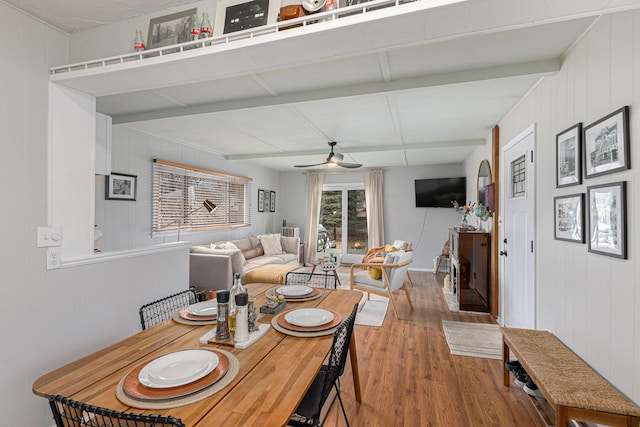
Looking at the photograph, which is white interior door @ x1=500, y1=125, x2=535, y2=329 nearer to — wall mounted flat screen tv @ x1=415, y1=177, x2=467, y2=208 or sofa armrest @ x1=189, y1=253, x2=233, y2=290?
wall mounted flat screen tv @ x1=415, y1=177, x2=467, y2=208

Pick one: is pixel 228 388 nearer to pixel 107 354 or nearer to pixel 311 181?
pixel 107 354

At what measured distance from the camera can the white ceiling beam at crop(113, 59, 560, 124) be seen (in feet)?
7.15

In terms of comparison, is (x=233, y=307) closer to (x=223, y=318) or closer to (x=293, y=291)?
(x=223, y=318)

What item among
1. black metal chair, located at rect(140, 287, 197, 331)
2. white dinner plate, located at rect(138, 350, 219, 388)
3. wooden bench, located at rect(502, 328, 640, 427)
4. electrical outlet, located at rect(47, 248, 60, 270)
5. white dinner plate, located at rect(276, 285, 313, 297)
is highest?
electrical outlet, located at rect(47, 248, 60, 270)

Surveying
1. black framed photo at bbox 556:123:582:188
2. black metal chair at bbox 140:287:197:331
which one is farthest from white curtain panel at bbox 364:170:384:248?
black metal chair at bbox 140:287:197:331

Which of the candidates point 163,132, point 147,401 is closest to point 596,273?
point 147,401

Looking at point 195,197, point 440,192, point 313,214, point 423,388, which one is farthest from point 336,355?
point 313,214

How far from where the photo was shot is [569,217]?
6.44 ft

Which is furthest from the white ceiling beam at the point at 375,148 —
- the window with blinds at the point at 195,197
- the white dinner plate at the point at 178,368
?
the white dinner plate at the point at 178,368

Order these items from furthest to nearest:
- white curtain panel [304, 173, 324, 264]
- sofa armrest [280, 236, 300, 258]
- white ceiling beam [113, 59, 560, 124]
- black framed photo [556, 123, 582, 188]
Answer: white curtain panel [304, 173, 324, 264] → sofa armrest [280, 236, 300, 258] → white ceiling beam [113, 59, 560, 124] → black framed photo [556, 123, 582, 188]

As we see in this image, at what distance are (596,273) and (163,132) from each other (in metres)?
4.65

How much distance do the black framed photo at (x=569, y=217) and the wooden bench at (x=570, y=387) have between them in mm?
722

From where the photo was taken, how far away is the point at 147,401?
88 centimetres

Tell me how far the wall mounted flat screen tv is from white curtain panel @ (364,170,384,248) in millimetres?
865
